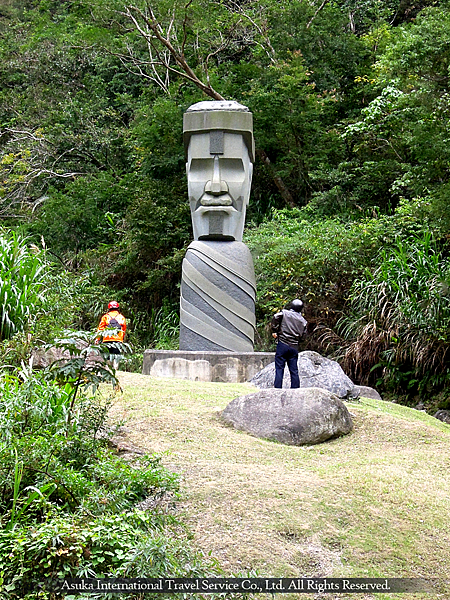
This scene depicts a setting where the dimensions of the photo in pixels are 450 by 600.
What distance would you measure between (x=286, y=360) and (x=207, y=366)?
1920 mm

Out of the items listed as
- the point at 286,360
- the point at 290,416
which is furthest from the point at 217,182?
the point at 290,416

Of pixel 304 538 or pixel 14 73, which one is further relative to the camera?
pixel 14 73

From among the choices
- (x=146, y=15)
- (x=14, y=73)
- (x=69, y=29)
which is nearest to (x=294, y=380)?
(x=146, y=15)

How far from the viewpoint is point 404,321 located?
10875 millimetres

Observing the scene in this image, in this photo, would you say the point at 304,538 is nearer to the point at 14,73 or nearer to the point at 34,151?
the point at 34,151

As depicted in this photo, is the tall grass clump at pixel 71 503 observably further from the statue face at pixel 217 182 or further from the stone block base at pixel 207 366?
the statue face at pixel 217 182

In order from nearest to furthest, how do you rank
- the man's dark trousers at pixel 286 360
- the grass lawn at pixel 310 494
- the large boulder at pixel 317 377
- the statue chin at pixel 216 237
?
the grass lawn at pixel 310 494 < the man's dark trousers at pixel 286 360 < the large boulder at pixel 317 377 < the statue chin at pixel 216 237

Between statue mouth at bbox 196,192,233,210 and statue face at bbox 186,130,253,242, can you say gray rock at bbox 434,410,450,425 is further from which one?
statue mouth at bbox 196,192,233,210

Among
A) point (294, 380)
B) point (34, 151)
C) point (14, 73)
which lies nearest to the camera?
point (294, 380)

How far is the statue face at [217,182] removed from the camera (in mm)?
10172

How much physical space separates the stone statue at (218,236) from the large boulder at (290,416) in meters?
3.34

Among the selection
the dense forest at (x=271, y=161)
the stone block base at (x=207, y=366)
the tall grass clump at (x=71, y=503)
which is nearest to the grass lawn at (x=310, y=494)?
the tall grass clump at (x=71, y=503)

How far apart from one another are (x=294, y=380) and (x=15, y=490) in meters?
3.91

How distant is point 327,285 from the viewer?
41.6 ft
